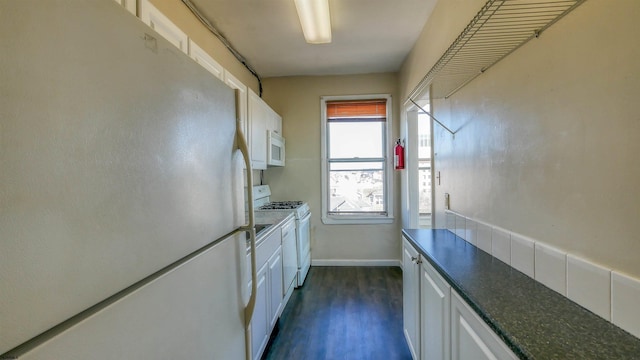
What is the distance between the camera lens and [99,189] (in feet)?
1.73

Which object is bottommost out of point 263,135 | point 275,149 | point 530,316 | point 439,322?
point 439,322

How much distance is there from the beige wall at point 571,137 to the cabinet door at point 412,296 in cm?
47

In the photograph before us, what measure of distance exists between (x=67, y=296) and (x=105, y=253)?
3.5 inches

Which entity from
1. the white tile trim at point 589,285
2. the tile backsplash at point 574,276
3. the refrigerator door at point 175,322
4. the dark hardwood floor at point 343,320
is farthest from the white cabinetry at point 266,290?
the white tile trim at point 589,285

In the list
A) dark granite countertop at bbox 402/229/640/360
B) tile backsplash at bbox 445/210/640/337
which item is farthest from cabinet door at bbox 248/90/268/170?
tile backsplash at bbox 445/210/640/337

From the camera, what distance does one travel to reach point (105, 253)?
0.54m

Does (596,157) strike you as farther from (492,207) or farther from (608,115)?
(492,207)

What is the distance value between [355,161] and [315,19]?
2026 mm

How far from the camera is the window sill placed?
3.86m

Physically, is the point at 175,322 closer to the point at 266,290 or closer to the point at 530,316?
the point at 530,316

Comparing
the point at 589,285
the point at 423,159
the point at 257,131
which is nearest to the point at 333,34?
the point at 257,131

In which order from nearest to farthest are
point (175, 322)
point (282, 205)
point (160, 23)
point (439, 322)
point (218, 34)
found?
point (175, 322)
point (439, 322)
point (160, 23)
point (218, 34)
point (282, 205)

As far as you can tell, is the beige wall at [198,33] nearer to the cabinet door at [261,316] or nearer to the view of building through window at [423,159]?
the cabinet door at [261,316]

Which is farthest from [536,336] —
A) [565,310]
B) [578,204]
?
[578,204]
